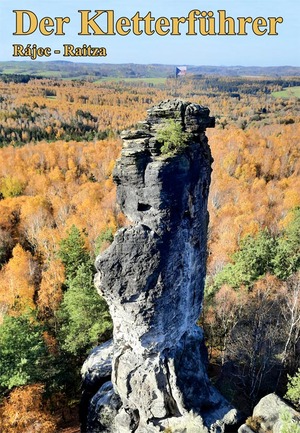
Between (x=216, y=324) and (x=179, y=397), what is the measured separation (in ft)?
40.0

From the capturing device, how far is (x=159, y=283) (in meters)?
16.1

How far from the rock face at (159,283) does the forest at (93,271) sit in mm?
5473

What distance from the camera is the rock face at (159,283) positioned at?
1534 centimetres

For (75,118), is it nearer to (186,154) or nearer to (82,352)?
(82,352)

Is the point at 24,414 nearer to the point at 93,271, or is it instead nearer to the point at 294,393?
the point at 93,271

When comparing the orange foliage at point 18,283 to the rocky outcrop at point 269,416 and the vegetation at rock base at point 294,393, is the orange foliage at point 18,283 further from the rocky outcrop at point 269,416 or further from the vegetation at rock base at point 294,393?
the vegetation at rock base at point 294,393

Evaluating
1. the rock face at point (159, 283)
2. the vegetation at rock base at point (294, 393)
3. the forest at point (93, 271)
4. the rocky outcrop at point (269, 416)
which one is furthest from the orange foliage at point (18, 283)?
the vegetation at rock base at point (294, 393)

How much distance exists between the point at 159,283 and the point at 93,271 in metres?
18.5

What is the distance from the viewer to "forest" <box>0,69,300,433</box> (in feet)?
76.0

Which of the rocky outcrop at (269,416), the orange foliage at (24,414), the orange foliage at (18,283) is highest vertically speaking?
the orange foliage at (18,283)

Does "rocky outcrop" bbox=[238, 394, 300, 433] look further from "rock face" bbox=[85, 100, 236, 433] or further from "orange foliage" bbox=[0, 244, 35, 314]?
"orange foliage" bbox=[0, 244, 35, 314]

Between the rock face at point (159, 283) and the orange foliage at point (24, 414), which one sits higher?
the rock face at point (159, 283)

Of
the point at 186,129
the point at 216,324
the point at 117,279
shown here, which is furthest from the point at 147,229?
the point at 216,324

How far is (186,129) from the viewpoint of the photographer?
51.4 feet
